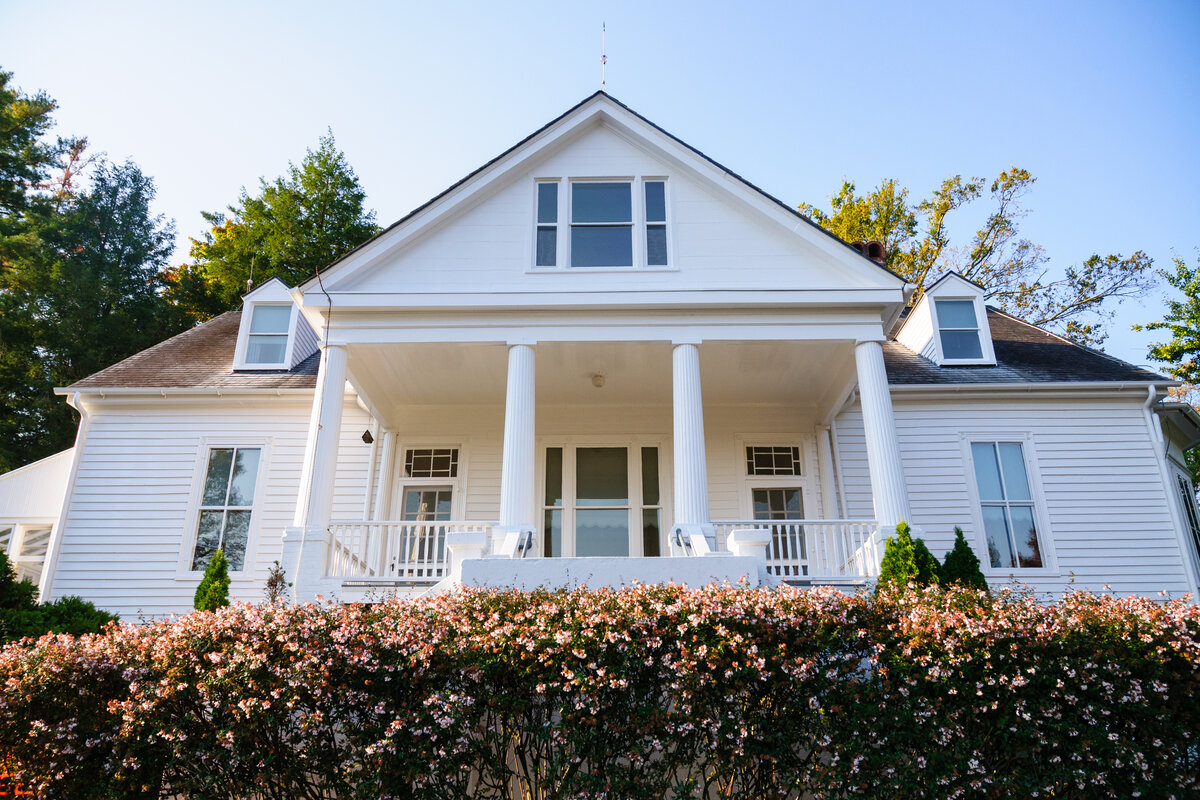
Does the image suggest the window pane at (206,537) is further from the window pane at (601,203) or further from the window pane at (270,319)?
the window pane at (601,203)

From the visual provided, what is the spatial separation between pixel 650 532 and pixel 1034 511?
583 cm

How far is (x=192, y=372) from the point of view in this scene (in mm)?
13102

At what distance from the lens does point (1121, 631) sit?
5789 millimetres

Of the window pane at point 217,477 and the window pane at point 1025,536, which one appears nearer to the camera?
the window pane at point 1025,536

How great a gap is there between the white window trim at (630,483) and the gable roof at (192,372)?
13.2ft

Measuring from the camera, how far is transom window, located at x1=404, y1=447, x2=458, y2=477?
12.8 m

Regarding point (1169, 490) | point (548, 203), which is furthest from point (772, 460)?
point (1169, 490)

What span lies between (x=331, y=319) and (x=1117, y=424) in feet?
38.9

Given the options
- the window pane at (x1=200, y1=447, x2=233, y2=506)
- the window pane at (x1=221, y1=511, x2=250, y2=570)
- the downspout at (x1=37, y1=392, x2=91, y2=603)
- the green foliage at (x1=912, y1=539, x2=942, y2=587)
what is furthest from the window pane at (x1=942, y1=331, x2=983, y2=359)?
the downspout at (x1=37, y1=392, x2=91, y2=603)

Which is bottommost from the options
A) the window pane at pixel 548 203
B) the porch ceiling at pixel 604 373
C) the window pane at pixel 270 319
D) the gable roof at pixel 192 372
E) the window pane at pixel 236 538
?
the window pane at pixel 236 538

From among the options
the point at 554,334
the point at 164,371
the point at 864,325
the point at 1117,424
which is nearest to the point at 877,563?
the point at 864,325

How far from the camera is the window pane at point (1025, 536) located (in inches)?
461

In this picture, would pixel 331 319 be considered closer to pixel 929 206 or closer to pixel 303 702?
pixel 303 702

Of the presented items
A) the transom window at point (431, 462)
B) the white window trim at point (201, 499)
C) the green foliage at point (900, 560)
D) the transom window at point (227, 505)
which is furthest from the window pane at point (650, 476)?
the transom window at point (227, 505)
